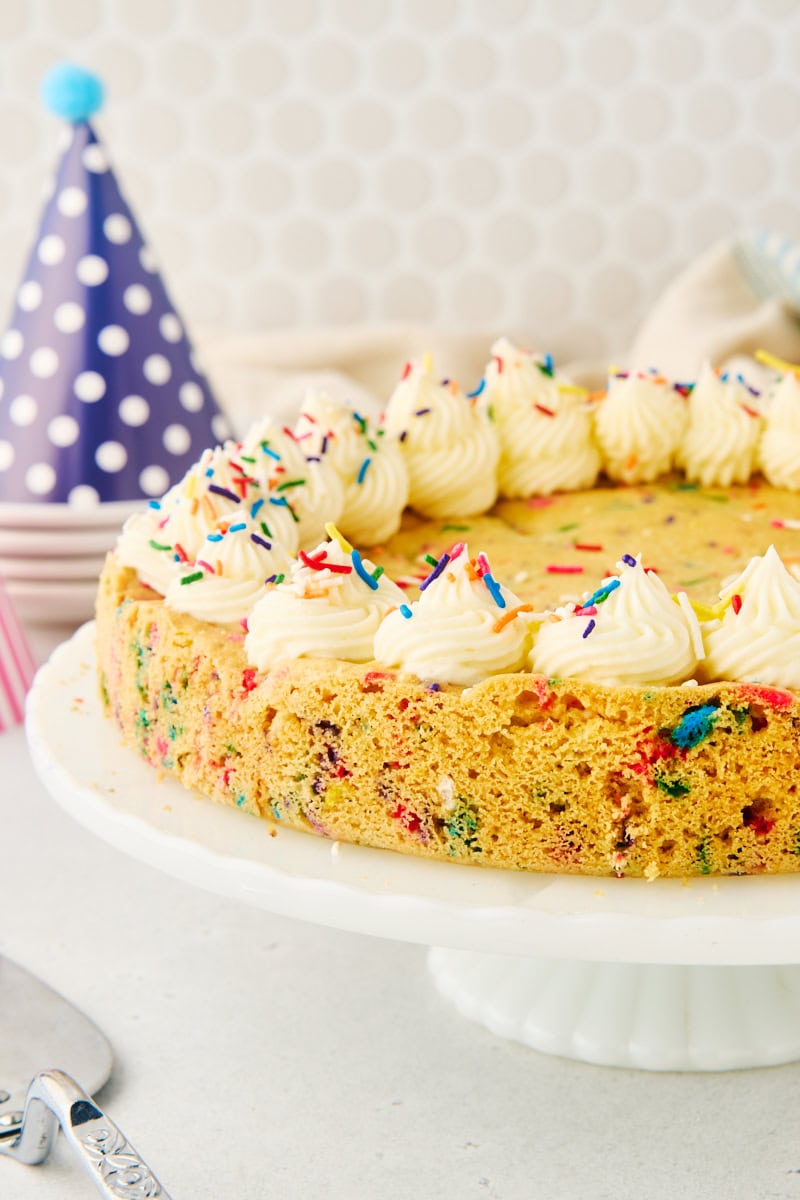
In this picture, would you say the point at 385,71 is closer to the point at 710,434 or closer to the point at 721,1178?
the point at 710,434

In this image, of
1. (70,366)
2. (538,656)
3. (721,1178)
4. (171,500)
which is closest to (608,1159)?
(721,1178)

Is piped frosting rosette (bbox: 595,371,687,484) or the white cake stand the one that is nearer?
the white cake stand

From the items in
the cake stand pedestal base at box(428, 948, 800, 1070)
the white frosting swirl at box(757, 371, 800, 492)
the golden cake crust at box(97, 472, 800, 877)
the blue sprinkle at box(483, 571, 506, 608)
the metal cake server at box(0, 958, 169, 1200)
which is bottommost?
the cake stand pedestal base at box(428, 948, 800, 1070)

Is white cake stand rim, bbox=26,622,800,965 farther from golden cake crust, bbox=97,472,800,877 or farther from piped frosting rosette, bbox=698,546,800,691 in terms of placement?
piped frosting rosette, bbox=698,546,800,691

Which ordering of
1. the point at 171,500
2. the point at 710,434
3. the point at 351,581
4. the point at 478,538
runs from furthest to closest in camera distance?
the point at 710,434 < the point at 478,538 < the point at 171,500 < the point at 351,581

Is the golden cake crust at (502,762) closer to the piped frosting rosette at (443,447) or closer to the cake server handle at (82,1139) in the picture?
the cake server handle at (82,1139)

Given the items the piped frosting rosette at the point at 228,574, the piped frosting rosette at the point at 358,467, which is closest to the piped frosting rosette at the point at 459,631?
the piped frosting rosette at the point at 228,574

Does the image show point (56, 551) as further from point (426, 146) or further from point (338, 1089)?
point (426, 146)

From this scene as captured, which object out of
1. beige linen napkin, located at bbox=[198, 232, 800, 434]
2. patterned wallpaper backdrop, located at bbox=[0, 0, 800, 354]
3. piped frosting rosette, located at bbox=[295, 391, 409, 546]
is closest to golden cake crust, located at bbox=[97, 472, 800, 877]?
piped frosting rosette, located at bbox=[295, 391, 409, 546]
